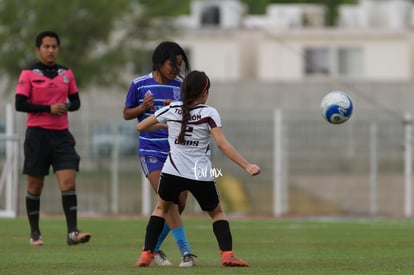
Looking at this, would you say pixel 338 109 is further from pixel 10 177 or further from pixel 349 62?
pixel 349 62

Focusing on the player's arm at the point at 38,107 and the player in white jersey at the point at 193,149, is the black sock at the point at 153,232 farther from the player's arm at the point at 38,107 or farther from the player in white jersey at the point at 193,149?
the player's arm at the point at 38,107

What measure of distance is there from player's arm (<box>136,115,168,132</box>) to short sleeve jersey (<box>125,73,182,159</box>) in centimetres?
64

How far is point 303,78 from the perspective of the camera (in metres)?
57.7

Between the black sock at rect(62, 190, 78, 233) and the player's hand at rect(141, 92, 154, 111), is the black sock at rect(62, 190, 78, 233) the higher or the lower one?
the lower one

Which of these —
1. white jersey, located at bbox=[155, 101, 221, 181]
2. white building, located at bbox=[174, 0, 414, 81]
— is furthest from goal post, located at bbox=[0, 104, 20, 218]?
white building, located at bbox=[174, 0, 414, 81]

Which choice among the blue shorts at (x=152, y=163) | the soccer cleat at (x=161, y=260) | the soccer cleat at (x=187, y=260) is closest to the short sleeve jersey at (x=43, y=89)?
the blue shorts at (x=152, y=163)

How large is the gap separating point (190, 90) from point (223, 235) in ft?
4.14

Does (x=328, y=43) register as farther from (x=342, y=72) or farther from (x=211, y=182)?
(x=211, y=182)

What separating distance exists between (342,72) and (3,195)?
124 ft

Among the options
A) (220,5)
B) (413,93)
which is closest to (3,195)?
Answer: (413,93)

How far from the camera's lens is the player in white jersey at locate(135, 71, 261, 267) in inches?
413

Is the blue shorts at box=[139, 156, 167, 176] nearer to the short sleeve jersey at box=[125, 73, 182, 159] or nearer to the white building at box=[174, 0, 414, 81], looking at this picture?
the short sleeve jersey at box=[125, 73, 182, 159]

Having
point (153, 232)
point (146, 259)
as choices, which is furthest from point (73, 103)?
point (146, 259)

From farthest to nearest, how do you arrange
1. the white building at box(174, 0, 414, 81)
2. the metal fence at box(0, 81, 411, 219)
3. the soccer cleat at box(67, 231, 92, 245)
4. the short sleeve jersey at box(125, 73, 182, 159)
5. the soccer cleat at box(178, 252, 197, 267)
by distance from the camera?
the white building at box(174, 0, 414, 81)
the metal fence at box(0, 81, 411, 219)
the soccer cleat at box(67, 231, 92, 245)
the short sleeve jersey at box(125, 73, 182, 159)
the soccer cleat at box(178, 252, 197, 267)
